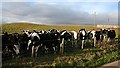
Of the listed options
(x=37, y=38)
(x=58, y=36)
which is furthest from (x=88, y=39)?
(x=37, y=38)

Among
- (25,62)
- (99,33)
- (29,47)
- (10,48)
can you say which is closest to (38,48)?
(29,47)

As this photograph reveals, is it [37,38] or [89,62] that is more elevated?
[37,38]

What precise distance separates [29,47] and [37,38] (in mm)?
1189

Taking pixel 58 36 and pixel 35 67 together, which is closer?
pixel 35 67

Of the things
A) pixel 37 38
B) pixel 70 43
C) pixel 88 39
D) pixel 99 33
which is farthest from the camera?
pixel 99 33

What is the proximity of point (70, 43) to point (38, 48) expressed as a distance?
5371 mm

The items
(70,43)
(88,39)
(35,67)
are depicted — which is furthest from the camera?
(88,39)

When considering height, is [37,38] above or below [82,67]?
above

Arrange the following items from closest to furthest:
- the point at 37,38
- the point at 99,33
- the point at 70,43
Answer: the point at 37,38 → the point at 70,43 → the point at 99,33

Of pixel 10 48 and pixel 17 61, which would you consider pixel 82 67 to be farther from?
pixel 10 48

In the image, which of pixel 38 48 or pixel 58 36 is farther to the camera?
pixel 58 36

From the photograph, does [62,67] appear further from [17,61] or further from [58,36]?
A: [58,36]

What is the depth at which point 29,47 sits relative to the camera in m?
15.0

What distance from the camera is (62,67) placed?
11.6 meters
